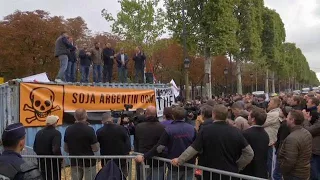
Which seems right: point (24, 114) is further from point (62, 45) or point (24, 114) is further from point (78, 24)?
point (78, 24)

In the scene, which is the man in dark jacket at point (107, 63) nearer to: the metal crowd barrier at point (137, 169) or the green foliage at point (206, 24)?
the metal crowd barrier at point (137, 169)

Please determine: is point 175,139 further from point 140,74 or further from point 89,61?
point 140,74

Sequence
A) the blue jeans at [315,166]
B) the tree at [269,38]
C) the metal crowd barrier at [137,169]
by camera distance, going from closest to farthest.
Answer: the metal crowd barrier at [137,169] < the blue jeans at [315,166] < the tree at [269,38]

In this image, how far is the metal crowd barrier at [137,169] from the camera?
4.71 meters

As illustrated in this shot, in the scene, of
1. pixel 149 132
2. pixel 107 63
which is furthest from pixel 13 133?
pixel 107 63

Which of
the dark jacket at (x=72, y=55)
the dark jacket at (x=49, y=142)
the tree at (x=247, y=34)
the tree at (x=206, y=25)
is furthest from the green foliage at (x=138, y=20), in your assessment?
the dark jacket at (x=49, y=142)

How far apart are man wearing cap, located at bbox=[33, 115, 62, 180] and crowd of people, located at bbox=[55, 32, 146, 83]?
4278mm

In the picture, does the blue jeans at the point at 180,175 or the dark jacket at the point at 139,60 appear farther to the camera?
the dark jacket at the point at 139,60

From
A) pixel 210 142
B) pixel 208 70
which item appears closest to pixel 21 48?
pixel 208 70

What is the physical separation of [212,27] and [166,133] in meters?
21.0

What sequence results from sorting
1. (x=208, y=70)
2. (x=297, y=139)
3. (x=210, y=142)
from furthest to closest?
(x=208, y=70) < (x=297, y=139) < (x=210, y=142)

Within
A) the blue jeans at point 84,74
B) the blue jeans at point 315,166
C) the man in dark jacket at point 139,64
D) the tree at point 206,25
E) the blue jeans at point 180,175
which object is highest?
the tree at point 206,25

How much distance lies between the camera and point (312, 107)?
7.90 metres

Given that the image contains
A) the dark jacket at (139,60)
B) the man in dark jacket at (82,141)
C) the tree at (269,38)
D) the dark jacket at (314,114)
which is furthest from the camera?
the tree at (269,38)
